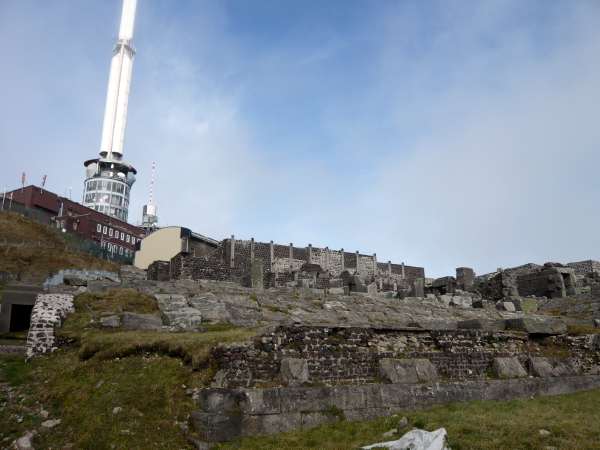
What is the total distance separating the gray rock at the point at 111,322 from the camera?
13984 millimetres

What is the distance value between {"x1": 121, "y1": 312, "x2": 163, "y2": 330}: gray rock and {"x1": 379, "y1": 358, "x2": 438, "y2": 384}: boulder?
22.6 ft

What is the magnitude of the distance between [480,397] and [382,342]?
263cm

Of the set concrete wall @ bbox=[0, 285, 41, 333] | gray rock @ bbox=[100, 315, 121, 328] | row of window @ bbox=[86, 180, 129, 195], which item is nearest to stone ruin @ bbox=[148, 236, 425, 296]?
concrete wall @ bbox=[0, 285, 41, 333]

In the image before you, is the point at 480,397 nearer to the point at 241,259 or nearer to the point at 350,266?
the point at 241,259

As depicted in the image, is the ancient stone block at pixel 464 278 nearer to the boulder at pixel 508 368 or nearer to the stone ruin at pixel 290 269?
the stone ruin at pixel 290 269

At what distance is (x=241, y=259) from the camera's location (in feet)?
210

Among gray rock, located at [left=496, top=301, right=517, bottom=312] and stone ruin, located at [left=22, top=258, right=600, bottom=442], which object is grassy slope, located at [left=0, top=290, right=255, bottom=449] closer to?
stone ruin, located at [left=22, top=258, right=600, bottom=442]

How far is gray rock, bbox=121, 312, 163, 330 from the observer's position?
46.4 feet

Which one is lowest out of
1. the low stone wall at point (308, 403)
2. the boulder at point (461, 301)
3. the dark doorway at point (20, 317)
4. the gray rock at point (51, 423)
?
the gray rock at point (51, 423)

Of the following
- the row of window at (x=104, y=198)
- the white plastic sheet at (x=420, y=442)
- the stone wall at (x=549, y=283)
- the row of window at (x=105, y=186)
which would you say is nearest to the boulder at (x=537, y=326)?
the white plastic sheet at (x=420, y=442)

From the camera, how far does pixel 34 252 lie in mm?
37688

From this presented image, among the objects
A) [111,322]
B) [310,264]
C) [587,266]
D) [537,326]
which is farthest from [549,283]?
[310,264]

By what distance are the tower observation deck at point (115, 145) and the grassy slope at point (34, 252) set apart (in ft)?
163

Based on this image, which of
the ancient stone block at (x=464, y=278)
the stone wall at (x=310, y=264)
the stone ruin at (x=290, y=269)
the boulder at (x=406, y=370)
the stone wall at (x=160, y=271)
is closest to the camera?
the boulder at (x=406, y=370)
